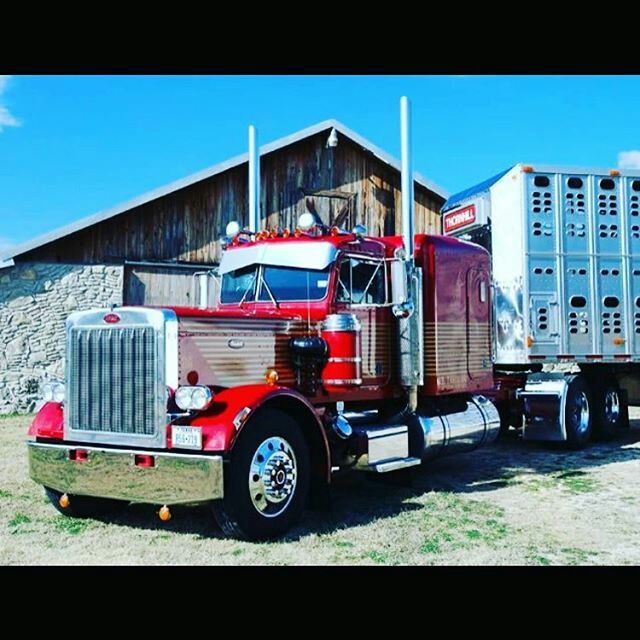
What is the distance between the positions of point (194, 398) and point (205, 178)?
12.4m

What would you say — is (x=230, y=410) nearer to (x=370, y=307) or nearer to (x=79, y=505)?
(x=79, y=505)

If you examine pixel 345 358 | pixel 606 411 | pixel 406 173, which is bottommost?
pixel 606 411

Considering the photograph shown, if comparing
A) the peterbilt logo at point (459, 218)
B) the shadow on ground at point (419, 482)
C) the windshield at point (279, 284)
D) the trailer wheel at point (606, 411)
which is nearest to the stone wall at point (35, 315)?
the peterbilt logo at point (459, 218)

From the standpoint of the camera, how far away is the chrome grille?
6242mm

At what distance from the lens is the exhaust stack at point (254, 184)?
9883 millimetres

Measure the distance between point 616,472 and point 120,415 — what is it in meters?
6.61

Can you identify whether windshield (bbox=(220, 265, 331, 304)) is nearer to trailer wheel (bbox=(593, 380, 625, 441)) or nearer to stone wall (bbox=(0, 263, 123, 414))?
trailer wheel (bbox=(593, 380, 625, 441))

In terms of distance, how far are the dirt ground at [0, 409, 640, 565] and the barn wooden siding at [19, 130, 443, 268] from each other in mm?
7920

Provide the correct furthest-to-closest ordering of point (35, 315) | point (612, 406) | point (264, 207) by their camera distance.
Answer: point (264, 207)
point (35, 315)
point (612, 406)

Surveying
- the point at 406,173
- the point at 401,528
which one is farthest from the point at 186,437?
the point at 406,173

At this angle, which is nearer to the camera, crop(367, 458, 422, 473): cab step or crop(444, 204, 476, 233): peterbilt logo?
crop(367, 458, 422, 473): cab step

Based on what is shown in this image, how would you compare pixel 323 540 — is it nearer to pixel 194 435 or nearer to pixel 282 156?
pixel 194 435

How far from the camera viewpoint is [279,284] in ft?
25.8

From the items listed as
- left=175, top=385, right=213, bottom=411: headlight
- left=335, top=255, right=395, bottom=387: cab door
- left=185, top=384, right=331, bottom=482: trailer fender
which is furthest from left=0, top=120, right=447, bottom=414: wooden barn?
left=175, top=385, right=213, bottom=411: headlight
